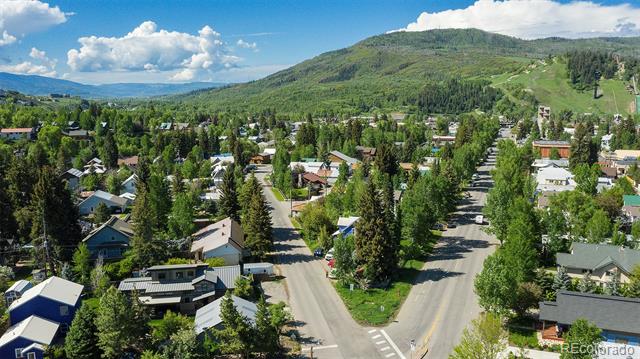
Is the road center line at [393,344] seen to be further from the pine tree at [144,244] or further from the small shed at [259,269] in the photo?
the pine tree at [144,244]

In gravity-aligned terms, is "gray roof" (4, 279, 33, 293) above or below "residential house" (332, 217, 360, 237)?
below

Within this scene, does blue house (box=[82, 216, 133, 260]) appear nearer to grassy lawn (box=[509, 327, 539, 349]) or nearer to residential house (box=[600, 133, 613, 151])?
grassy lawn (box=[509, 327, 539, 349])

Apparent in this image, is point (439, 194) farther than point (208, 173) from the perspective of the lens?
No

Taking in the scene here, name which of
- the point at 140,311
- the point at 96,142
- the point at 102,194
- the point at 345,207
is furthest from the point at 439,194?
the point at 96,142

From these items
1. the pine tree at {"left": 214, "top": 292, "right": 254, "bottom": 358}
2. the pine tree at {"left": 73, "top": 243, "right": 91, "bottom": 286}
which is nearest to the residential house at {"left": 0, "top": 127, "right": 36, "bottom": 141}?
the pine tree at {"left": 73, "top": 243, "right": 91, "bottom": 286}

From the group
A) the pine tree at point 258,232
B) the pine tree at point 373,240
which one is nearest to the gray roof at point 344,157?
the pine tree at point 258,232

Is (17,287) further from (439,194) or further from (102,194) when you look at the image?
(439,194)
